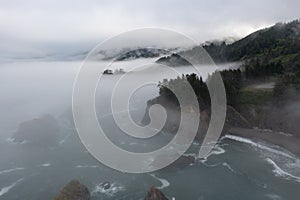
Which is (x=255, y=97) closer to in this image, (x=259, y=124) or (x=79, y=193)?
(x=259, y=124)

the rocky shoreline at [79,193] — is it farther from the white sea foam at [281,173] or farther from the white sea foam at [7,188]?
the white sea foam at [281,173]

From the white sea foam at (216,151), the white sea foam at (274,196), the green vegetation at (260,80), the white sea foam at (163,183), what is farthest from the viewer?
the green vegetation at (260,80)

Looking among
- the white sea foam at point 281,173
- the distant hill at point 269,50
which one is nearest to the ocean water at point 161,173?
the white sea foam at point 281,173

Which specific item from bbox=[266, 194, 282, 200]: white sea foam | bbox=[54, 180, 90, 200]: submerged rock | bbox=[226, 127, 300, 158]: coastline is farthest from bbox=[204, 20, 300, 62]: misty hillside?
bbox=[54, 180, 90, 200]: submerged rock

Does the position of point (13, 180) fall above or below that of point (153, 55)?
below

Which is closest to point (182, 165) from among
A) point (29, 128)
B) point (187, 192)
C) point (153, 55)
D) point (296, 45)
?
point (187, 192)

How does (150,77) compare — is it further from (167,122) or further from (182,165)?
(182,165)

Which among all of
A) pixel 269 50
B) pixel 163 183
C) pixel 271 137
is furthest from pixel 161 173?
pixel 269 50

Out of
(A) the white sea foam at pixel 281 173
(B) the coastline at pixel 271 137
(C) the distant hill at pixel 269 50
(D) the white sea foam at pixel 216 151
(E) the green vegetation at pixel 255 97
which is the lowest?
(A) the white sea foam at pixel 281 173
